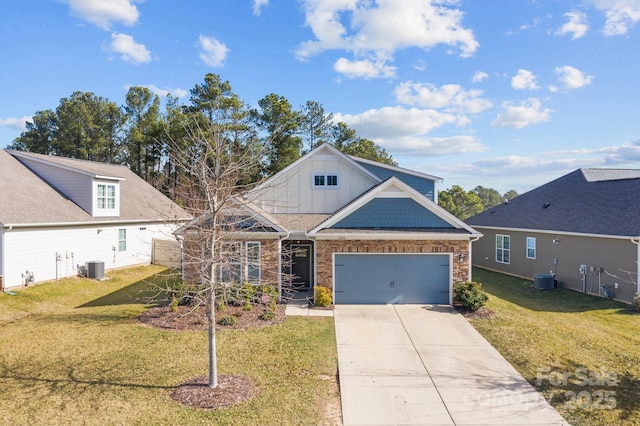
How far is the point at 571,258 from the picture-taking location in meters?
17.7

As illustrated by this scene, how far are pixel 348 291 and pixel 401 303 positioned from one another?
2.00 m

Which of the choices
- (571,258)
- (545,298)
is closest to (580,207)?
(571,258)

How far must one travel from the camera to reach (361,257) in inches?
550

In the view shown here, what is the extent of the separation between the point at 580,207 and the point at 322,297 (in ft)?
47.5

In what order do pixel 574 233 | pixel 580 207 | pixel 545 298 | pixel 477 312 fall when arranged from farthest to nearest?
1. pixel 580 207
2. pixel 574 233
3. pixel 545 298
4. pixel 477 312

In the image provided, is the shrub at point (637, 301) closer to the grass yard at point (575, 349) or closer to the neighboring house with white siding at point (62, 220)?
the grass yard at point (575, 349)

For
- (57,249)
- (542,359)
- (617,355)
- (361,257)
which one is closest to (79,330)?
(57,249)

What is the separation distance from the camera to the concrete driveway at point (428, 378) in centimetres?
664

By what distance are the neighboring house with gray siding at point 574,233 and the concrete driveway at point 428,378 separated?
28.4ft

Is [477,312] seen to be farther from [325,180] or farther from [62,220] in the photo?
[62,220]

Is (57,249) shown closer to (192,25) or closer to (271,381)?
(192,25)

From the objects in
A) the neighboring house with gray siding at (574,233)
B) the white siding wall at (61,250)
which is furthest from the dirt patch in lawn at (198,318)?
the neighboring house with gray siding at (574,233)

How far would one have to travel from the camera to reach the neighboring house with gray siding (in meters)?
15.5

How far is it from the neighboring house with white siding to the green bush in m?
10.7
